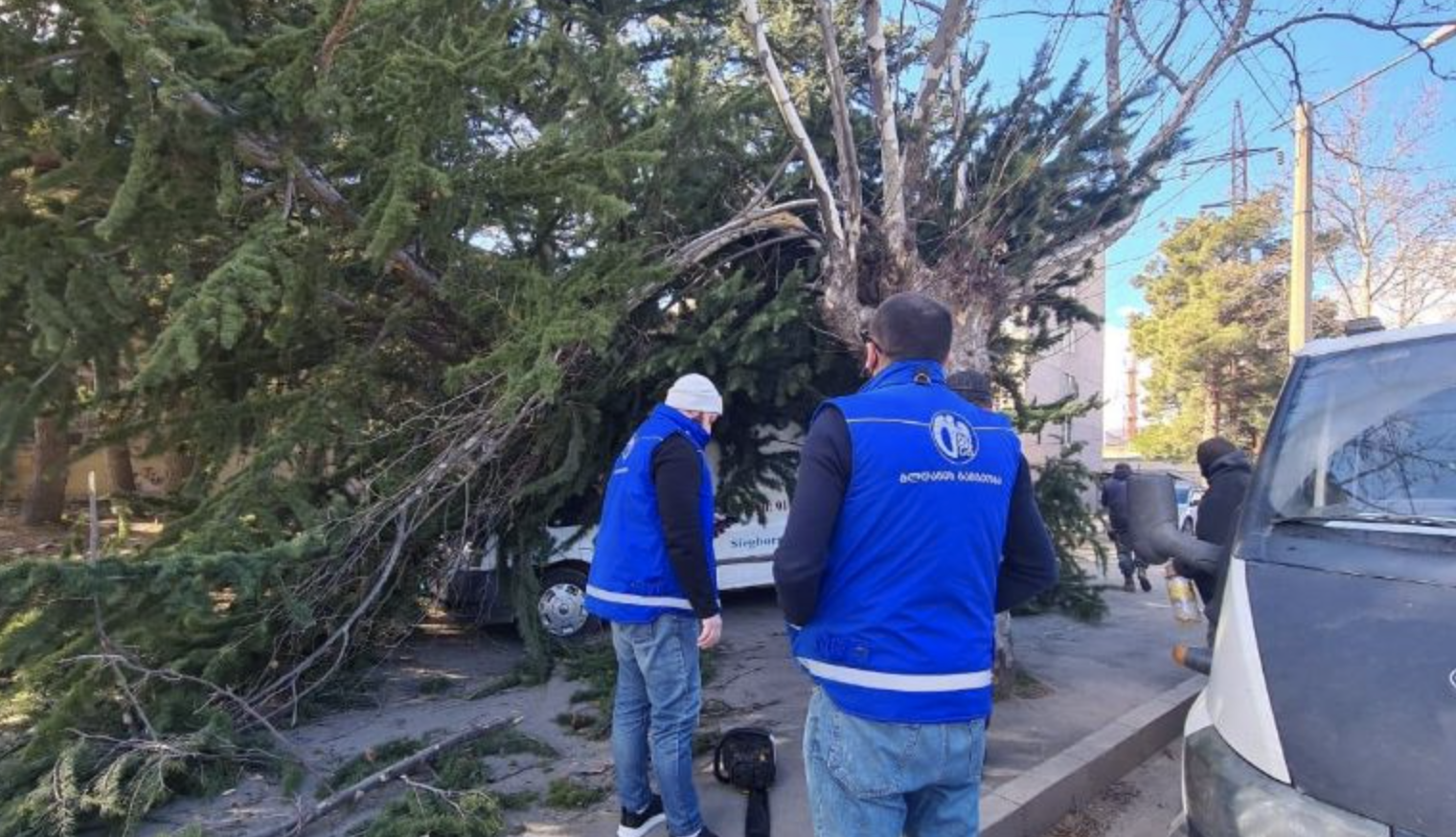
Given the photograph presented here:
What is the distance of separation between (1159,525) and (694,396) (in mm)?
1824

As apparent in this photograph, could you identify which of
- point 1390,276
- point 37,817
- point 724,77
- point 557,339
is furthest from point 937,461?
point 1390,276

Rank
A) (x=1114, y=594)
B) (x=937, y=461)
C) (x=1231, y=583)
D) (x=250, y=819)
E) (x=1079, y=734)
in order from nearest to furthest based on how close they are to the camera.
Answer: (x=937, y=461) → (x=1231, y=583) → (x=250, y=819) → (x=1079, y=734) → (x=1114, y=594)

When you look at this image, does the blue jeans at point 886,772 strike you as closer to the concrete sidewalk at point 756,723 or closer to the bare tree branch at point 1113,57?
the concrete sidewalk at point 756,723

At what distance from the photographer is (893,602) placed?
2047 millimetres

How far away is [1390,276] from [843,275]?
2052 centimetres

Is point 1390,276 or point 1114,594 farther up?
point 1390,276

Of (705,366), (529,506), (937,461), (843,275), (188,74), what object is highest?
(188,74)

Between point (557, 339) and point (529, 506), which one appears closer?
point (557, 339)

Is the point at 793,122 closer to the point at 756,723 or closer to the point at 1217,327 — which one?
the point at 756,723

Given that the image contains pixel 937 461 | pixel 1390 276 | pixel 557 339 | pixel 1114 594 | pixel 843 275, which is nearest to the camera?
pixel 937 461

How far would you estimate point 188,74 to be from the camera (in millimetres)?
3611

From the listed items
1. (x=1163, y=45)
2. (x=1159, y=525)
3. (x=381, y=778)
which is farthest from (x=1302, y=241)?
(x=381, y=778)

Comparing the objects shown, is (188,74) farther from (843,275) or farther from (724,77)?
(724,77)

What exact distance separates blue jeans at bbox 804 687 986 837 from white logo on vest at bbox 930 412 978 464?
64cm
